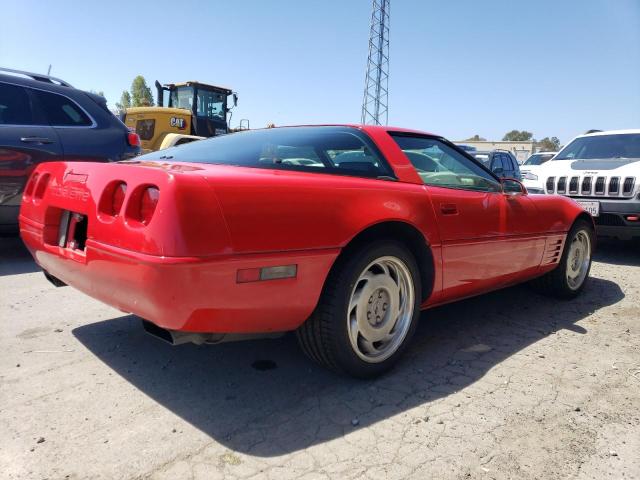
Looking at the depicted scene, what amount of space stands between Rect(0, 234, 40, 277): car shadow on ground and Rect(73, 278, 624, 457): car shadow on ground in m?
1.91

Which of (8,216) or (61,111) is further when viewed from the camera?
(61,111)

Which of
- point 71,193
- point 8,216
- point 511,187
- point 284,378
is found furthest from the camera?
point 8,216

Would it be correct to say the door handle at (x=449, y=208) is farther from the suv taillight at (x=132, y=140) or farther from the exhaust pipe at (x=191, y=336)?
the suv taillight at (x=132, y=140)

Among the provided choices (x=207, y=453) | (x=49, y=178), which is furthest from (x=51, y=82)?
(x=207, y=453)

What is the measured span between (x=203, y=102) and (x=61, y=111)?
9.93 m

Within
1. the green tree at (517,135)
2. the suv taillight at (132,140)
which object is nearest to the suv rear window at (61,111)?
the suv taillight at (132,140)

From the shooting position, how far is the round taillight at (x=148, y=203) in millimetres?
1989

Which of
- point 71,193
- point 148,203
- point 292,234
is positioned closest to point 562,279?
point 292,234

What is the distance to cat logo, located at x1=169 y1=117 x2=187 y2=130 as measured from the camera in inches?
537

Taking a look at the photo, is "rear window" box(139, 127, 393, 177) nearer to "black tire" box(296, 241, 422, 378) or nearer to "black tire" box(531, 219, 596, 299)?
Answer: "black tire" box(296, 241, 422, 378)

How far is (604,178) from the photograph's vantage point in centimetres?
→ 626

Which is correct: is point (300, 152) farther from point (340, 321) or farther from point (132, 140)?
point (132, 140)

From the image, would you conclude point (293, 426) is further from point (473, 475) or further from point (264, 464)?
point (473, 475)

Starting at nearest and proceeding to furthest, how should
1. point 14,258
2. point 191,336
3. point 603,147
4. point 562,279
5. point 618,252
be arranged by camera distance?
point 191,336
point 562,279
point 14,258
point 618,252
point 603,147
